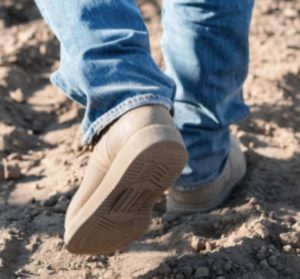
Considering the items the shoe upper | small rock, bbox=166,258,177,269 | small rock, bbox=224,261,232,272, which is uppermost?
the shoe upper

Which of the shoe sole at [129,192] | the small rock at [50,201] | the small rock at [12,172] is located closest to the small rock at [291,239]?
the shoe sole at [129,192]

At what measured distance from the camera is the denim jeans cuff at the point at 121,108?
1737 mm

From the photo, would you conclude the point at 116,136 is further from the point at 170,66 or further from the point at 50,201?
the point at 50,201

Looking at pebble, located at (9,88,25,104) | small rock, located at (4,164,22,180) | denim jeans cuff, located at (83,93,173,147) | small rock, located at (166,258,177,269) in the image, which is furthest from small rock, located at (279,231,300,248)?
pebble, located at (9,88,25,104)

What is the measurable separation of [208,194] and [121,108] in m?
0.70

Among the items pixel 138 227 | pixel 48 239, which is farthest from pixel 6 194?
pixel 138 227

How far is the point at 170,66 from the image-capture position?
7.44ft

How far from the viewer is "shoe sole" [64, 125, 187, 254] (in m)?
1.70

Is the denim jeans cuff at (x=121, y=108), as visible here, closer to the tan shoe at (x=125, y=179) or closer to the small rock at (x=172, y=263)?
the tan shoe at (x=125, y=179)

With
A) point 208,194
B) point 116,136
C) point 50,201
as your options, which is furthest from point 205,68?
point 50,201

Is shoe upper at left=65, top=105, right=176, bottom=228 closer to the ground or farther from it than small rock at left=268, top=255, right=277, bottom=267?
farther from it

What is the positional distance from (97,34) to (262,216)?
85cm

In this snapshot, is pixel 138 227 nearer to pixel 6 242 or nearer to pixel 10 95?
pixel 6 242

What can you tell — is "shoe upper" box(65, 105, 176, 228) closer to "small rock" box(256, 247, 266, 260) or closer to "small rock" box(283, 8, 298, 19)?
"small rock" box(256, 247, 266, 260)
